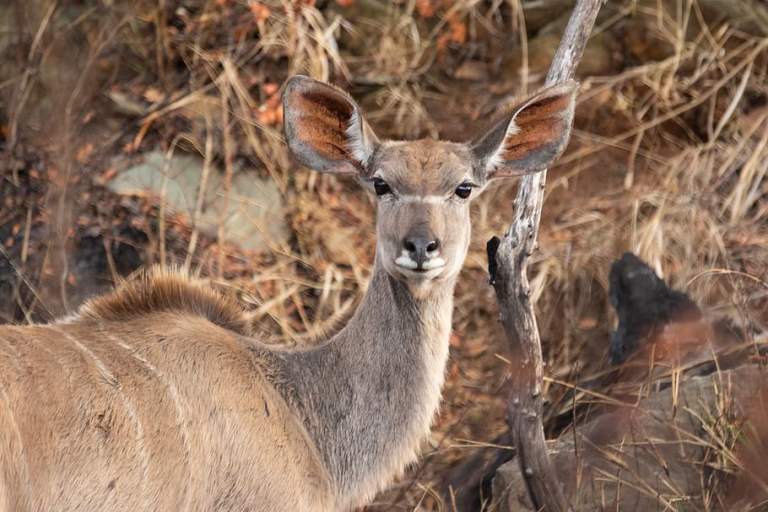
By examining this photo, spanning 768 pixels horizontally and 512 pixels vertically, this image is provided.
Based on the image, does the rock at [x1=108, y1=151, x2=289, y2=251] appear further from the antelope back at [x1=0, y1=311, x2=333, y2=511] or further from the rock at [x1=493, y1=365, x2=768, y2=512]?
the antelope back at [x1=0, y1=311, x2=333, y2=511]

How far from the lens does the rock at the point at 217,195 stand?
5297mm

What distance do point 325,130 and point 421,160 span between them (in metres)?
0.30

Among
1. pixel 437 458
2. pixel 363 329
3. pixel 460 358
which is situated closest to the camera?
pixel 363 329

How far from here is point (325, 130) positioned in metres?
3.24

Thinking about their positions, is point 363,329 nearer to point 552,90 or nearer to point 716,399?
point 552,90

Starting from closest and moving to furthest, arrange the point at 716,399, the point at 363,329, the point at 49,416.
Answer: the point at 49,416 < the point at 363,329 < the point at 716,399

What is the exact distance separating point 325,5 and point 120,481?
12.1ft

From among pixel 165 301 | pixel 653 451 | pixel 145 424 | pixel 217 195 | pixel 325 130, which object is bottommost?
pixel 653 451

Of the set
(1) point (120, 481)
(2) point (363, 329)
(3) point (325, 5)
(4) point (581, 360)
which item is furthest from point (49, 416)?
(3) point (325, 5)

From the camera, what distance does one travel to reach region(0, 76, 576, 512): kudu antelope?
257cm

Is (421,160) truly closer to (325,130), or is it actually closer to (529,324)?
(325,130)

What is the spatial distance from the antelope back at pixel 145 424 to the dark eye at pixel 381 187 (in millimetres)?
536

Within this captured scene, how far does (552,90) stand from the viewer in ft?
10.3

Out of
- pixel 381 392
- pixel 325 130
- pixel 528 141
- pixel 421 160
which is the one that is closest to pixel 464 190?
pixel 421 160
